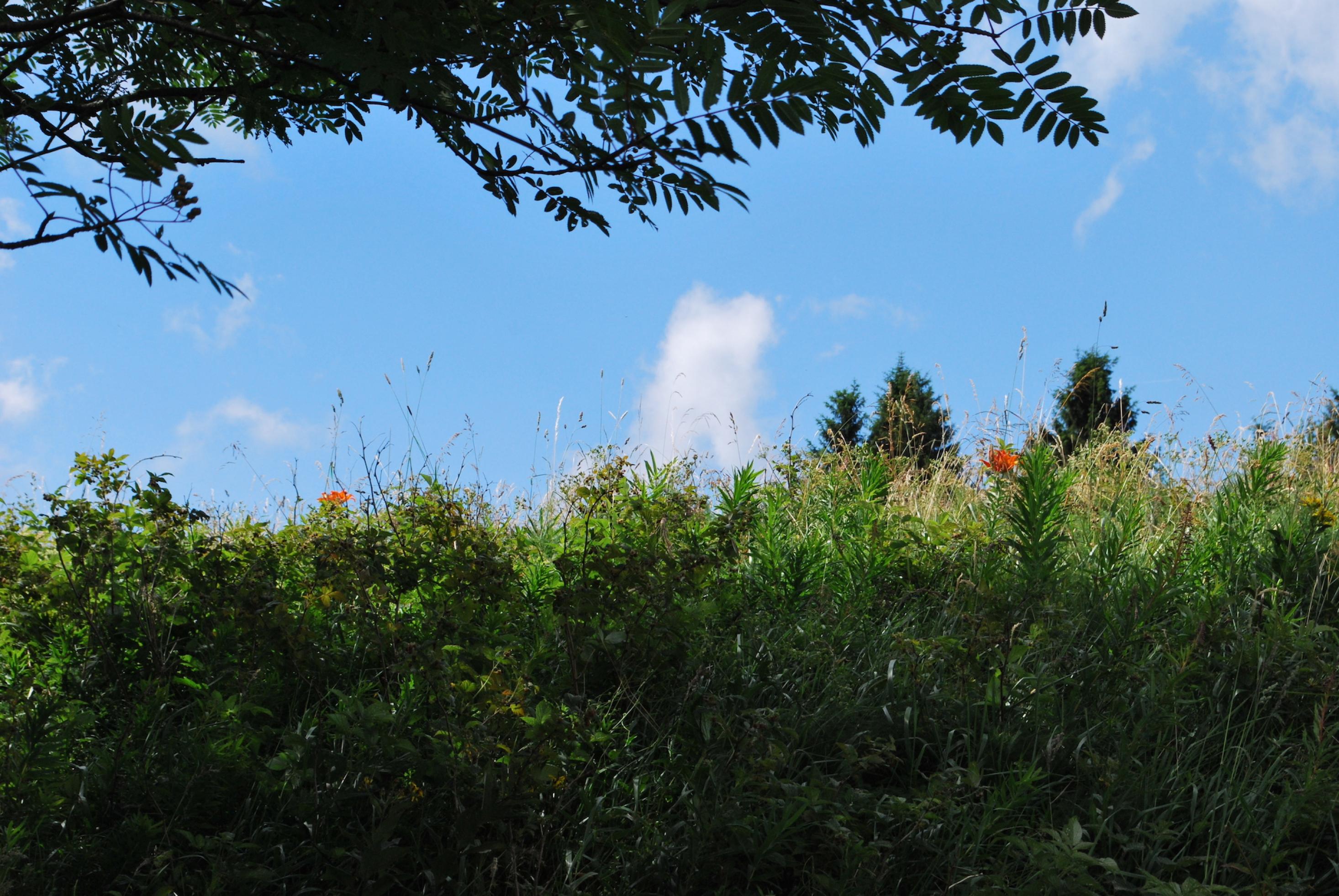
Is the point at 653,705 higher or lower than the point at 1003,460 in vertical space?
lower

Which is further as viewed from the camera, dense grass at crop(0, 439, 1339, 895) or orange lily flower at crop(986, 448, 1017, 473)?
orange lily flower at crop(986, 448, 1017, 473)

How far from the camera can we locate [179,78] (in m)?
3.32

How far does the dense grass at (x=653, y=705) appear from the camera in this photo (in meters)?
2.45

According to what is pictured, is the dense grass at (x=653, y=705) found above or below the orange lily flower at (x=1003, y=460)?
below

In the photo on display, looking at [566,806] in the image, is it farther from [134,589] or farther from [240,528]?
[240,528]

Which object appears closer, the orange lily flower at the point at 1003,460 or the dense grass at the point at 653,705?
the dense grass at the point at 653,705

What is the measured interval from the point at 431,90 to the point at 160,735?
2120mm

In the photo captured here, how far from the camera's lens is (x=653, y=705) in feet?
10.1

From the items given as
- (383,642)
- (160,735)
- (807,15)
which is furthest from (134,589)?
(807,15)

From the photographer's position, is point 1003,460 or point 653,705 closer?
point 653,705

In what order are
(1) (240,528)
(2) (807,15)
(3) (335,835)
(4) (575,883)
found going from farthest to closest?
1. (1) (240,528)
2. (3) (335,835)
3. (4) (575,883)
4. (2) (807,15)

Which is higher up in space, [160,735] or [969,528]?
[969,528]

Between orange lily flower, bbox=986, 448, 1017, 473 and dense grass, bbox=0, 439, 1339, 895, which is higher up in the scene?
orange lily flower, bbox=986, 448, 1017, 473

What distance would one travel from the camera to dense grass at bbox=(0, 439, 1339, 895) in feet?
8.04
